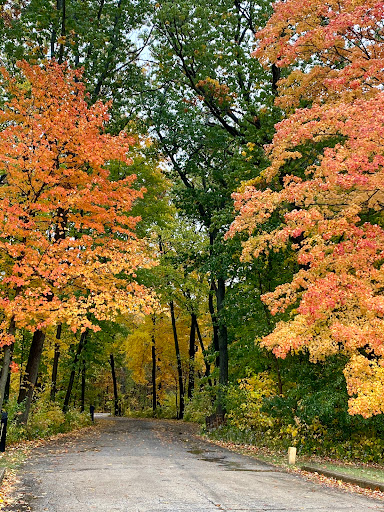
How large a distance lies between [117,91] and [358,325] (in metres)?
12.8

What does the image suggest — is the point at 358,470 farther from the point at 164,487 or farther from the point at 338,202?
the point at 338,202

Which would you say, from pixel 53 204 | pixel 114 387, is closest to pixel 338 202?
pixel 53 204

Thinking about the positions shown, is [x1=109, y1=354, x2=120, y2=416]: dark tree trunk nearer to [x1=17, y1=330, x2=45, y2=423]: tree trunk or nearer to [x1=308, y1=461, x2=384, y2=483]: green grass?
[x1=17, y1=330, x2=45, y2=423]: tree trunk

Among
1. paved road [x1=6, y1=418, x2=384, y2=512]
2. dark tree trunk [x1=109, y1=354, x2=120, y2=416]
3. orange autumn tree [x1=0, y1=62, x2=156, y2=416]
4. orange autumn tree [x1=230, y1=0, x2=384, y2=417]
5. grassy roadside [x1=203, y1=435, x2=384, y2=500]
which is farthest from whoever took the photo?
dark tree trunk [x1=109, y1=354, x2=120, y2=416]

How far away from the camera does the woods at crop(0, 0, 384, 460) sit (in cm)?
1131

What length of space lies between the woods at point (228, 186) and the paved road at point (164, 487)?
90.3 inches

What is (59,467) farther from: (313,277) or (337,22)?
(337,22)

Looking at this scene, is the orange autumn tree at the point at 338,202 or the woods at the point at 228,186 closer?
the orange autumn tree at the point at 338,202

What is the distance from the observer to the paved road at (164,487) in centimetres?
660

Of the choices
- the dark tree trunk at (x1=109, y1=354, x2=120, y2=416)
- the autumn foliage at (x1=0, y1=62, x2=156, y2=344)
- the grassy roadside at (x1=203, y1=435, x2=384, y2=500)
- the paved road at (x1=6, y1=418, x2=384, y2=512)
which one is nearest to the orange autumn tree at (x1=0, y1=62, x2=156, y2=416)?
the autumn foliage at (x1=0, y1=62, x2=156, y2=344)

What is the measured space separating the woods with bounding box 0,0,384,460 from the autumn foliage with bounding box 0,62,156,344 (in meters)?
0.06

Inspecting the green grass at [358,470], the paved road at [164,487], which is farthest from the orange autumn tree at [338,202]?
the paved road at [164,487]

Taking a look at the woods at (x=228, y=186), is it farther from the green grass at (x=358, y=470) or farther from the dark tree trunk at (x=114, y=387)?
the dark tree trunk at (x=114, y=387)

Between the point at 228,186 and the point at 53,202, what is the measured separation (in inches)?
373
